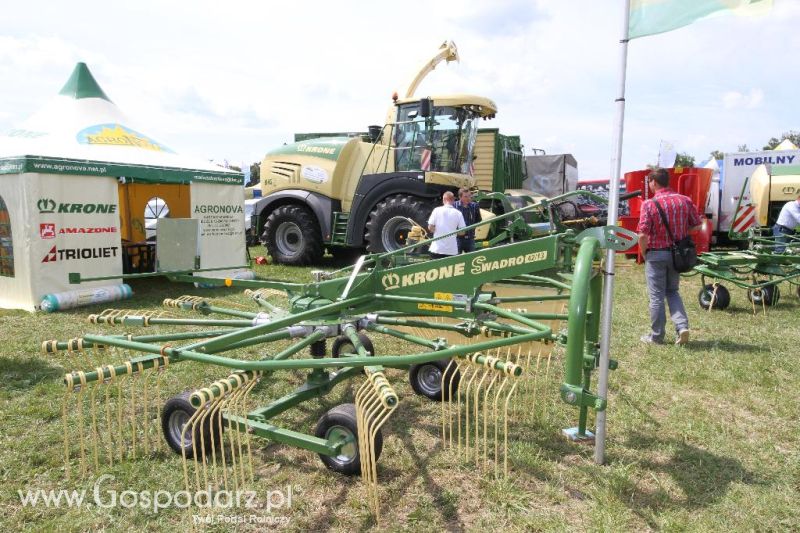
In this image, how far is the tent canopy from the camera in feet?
23.0

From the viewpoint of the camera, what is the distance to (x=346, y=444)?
2.81m

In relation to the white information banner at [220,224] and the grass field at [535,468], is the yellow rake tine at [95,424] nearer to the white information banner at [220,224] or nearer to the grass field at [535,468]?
the grass field at [535,468]

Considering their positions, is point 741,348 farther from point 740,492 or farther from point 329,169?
point 329,169

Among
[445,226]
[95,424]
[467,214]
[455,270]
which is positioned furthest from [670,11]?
[467,214]

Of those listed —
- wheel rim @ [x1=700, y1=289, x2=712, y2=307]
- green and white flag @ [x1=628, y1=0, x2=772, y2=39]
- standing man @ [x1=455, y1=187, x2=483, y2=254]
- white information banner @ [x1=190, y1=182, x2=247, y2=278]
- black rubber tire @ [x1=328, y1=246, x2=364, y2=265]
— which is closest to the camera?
green and white flag @ [x1=628, y1=0, x2=772, y2=39]

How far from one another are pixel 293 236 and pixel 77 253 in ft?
14.2

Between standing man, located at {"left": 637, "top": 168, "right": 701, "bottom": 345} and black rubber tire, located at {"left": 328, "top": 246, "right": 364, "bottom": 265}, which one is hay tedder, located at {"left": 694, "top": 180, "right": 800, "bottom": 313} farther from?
black rubber tire, located at {"left": 328, "top": 246, "right": 364, "bottom": 265}

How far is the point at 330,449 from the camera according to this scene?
8.80 ft

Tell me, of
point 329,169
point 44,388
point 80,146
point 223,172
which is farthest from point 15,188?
point 329,169

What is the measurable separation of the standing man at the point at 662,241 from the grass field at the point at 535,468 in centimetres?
71

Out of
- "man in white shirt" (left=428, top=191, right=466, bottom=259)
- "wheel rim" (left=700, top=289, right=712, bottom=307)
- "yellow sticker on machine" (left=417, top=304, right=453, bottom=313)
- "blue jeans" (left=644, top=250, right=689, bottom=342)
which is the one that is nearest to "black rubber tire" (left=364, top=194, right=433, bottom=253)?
"man in white shirt" (left=428, top=191, right=466, bottom=259)

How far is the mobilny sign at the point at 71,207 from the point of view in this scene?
6.78 meters

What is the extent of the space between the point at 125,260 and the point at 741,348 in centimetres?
880

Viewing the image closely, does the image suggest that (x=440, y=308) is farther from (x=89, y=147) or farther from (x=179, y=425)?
(x=89, y=147)
